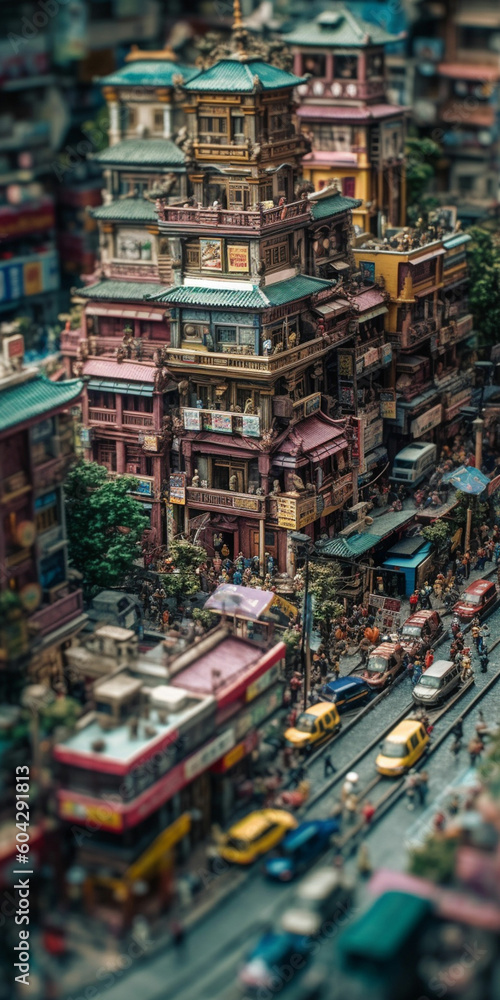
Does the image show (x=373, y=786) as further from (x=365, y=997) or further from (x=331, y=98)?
(x=331, y=98)

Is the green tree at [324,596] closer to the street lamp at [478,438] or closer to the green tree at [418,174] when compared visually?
the street lamp at [478,438]

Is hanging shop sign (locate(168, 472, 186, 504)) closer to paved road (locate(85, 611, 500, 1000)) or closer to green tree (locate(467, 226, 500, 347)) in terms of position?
paved road (locate(85, 611, 500, 1000))

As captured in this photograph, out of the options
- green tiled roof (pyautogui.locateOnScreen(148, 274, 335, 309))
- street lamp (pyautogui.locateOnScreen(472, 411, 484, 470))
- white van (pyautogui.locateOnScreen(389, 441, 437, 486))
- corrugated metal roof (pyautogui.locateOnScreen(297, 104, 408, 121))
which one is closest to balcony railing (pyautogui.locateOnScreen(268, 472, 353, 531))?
white van (pyautogui.locateOnScreen(389, 441, 437, 486))

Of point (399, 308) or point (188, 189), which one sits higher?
point (188, 189)

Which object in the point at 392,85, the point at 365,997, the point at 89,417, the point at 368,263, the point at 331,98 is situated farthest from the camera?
the point at 392,85

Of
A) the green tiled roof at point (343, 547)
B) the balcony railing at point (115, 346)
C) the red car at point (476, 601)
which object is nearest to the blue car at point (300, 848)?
the green tiled roof at point (343, 547)

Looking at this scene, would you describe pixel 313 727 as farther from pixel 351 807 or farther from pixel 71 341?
pixel 71 341

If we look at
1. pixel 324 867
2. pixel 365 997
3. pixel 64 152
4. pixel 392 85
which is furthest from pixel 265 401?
pixel 392 85
